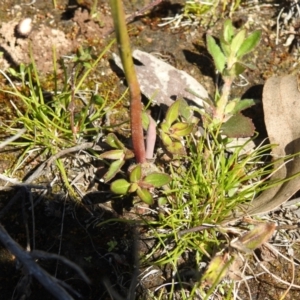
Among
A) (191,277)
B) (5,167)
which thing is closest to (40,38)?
(5,167)

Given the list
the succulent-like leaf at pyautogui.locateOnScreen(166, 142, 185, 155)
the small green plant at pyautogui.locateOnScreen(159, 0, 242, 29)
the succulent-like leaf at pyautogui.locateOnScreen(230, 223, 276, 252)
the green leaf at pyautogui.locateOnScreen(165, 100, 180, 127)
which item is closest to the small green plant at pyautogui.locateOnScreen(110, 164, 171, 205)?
the succulent-like leaf at pyautogui.locateOnScreen(166, 142, 185, 155)

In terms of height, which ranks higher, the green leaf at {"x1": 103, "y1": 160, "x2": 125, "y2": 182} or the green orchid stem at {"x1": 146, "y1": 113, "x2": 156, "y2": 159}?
the green orchid stem at {"x1": 146, "y1": 113, "x2": 156, "y2": 159}

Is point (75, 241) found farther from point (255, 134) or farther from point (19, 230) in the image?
point (255, 134)

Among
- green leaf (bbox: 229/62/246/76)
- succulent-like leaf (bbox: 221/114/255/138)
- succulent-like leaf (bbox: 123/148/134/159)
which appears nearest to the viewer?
succulent-like leaf (bbox: 123/148/134/159)

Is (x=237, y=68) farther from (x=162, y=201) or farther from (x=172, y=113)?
(x=162, y=201)

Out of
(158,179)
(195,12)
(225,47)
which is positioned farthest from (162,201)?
(195,12)

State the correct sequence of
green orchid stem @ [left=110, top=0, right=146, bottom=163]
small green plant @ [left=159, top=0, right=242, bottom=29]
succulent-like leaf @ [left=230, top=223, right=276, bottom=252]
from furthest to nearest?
small green plant @ [left=159, top=0, right=242, bottom=29] → succulent-like leaf @ [left=230, top=223, right=276, bottom=252] → green orchid stem @ [left=110, top=0, right=146, bottom=163]

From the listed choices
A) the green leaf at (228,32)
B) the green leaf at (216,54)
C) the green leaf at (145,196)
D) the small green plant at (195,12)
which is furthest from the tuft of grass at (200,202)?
the small green plant at (195,12)

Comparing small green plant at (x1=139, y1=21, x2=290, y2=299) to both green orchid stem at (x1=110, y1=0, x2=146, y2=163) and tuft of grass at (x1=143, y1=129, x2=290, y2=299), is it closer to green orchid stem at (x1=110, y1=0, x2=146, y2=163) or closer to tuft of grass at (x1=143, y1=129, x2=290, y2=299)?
tuft of grass at (x1=143, y1=129, x2=290, y2=299)
